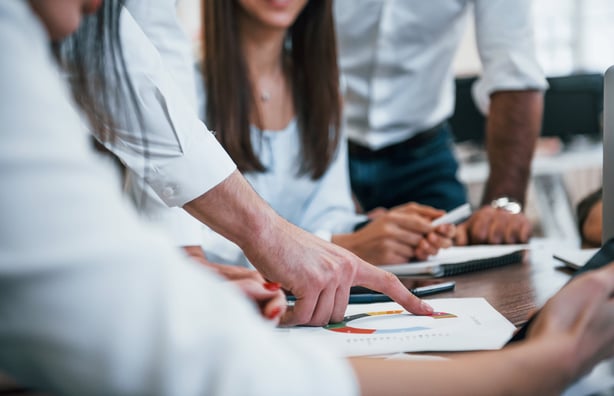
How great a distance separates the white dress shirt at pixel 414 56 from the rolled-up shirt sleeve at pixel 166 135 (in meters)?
1.10

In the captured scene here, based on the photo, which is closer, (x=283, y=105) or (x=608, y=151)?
(x=608, y=151)

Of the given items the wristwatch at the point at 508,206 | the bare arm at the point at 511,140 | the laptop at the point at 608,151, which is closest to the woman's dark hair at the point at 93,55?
the laptop at the point at 608,151

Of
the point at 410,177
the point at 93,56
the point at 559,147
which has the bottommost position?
the point at 559,147

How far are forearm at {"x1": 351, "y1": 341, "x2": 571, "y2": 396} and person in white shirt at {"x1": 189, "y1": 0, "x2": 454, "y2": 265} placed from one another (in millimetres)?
956

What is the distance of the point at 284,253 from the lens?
77cm

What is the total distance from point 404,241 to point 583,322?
0.67 m

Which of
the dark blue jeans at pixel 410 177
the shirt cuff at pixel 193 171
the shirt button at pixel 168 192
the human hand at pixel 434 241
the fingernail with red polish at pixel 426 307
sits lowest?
the dark blue jeans at pixel 410 177

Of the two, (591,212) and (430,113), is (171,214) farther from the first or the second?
(430,113)

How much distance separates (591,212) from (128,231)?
117 centimetres

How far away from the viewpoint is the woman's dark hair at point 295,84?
1.44m

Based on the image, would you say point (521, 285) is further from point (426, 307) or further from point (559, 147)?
point (559, 147)

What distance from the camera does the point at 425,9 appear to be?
6.03ft

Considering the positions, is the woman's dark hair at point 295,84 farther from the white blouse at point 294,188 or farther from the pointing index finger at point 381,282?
the pointing index finger at point 381,282

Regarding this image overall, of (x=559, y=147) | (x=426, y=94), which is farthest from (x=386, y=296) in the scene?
(x=559, y=147)
